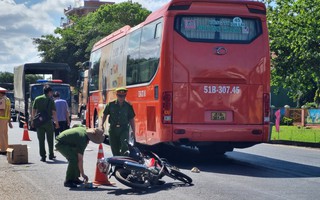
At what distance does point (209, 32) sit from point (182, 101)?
1737 mm

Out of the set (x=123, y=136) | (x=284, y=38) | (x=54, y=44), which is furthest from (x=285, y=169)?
(x=54, y=44)

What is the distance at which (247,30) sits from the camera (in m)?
14.3

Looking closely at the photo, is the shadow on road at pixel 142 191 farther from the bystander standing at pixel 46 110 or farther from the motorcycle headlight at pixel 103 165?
the bystander standing at pixel 46 110

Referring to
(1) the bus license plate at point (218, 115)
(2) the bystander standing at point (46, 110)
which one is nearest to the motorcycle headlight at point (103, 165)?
(1) the bus license plate at point (218, 115)

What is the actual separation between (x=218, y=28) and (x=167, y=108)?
223 centimetres

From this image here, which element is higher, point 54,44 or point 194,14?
point 54,44

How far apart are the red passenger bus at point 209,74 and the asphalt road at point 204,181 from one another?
37.2 inches

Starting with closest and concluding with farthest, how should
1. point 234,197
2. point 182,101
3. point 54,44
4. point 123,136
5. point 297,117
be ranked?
point 234,197, point 123,136, point 182,101, point 297,117, point 54,44

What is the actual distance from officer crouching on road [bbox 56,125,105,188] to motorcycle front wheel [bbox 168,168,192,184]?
4.80 feet

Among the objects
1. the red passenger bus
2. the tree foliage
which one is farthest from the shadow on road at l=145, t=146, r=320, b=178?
the tree foliage

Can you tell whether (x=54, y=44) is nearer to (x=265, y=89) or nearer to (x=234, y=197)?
(x=265, y=89)

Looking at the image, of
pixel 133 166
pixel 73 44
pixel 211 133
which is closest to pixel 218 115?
pixel 211 133

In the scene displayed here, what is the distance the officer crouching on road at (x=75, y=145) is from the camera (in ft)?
33.8

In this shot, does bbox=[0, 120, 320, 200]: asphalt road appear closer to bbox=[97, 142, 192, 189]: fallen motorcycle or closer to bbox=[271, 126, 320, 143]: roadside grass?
bbox=[97, 142, 192, 189]: fallen motorcycle
